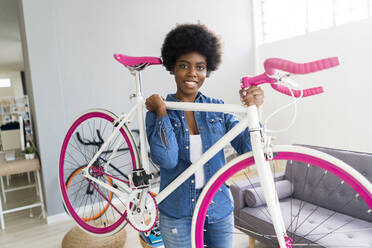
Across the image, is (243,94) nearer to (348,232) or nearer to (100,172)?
(100,172)

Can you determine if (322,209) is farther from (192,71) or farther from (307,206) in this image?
(192,71)

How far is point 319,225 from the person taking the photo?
170 cm

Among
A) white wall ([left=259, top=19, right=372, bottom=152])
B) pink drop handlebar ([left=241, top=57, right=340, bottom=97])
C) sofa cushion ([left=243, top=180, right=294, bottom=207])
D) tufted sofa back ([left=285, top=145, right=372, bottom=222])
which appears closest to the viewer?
pink drop handlebar ([left=241, top=57, right=340, bottom=97])

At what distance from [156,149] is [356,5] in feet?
12.2

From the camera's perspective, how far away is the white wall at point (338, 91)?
3.31 m

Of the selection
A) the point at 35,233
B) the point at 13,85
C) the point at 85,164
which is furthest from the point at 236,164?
the point at 13,85

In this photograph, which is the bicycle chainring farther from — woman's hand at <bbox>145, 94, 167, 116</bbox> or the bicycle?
woman's hand at <bbox>145, 94, 167, 116</bbox>

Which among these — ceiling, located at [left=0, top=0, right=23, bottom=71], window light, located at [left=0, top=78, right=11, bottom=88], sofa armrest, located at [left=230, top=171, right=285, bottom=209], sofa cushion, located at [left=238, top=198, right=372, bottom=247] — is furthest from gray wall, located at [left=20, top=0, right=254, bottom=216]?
window light, located at [left=0, top=78, right=11, bottom=88]

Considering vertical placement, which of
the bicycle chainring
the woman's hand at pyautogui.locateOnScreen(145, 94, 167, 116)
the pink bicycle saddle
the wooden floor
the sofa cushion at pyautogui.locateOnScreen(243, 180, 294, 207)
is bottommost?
the wooden floor

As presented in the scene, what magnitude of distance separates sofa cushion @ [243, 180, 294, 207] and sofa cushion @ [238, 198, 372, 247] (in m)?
0.04

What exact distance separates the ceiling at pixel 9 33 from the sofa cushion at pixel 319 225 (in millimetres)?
4208

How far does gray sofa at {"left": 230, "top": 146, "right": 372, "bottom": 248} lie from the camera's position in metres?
1.74

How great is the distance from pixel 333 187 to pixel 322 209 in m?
0.19

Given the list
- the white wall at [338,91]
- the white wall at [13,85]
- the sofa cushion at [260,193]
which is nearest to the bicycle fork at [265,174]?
the sofa cushion at [260,193]
